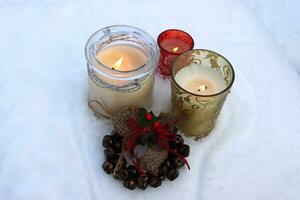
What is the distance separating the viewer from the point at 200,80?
0.63 metres

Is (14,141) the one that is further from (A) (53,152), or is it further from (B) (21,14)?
(B) (21,14)

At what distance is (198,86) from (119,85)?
0.12m

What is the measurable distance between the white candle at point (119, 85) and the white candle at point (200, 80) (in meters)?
0.05

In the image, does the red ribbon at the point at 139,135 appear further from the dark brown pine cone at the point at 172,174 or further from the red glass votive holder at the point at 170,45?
the red glass votive holder at the point at 170,45

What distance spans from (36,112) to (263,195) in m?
0.35

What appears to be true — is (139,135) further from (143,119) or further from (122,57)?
(122,57)

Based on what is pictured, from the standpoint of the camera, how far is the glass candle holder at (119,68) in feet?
1.93

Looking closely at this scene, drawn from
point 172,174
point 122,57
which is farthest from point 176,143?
point 122,57

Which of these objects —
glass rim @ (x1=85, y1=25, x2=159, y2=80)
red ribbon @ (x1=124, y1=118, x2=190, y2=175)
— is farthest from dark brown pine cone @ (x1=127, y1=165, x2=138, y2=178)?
glass rim @ (x1=85, y1=25, x2=159, y2=80)

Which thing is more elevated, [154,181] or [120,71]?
[120,71]

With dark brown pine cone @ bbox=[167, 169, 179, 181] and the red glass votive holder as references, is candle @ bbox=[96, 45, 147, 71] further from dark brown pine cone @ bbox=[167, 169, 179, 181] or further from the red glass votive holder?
dark brown pine cone @ bbox=[167, 169, 179, 181]

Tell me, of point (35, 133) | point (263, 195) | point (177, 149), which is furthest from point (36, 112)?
point (263, 195)

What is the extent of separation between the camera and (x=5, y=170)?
0.59 m

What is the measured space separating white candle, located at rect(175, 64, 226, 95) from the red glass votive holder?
43mm
